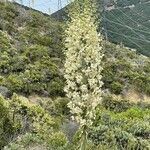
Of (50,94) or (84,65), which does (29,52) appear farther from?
(84,65)

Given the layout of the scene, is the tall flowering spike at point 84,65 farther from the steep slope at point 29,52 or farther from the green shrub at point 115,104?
the green shrub at point 115,104

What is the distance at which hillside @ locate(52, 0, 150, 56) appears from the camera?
79.6 metres

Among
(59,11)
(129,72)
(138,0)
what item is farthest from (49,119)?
(138,0)

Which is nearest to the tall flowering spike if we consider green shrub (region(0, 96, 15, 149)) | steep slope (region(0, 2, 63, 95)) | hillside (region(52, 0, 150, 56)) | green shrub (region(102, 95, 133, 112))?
green shrub (region(0, 96, 15, 149))

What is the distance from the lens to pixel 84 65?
8812 mm

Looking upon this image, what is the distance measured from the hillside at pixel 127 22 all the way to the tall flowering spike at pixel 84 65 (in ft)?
204

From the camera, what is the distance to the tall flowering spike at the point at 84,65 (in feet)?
28.6

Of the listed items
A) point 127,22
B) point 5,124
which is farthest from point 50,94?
point 127,22

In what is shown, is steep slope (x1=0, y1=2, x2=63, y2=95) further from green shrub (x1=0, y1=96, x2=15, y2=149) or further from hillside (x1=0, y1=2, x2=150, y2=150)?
green shrub (x1=0, y1=96, x2=15, y2=149)

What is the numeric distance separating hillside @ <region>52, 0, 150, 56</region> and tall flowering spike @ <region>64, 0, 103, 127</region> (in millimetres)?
62076

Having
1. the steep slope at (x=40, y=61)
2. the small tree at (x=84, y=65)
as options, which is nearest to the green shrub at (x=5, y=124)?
the small tree at (x=84, y=65)

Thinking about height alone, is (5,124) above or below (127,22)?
below

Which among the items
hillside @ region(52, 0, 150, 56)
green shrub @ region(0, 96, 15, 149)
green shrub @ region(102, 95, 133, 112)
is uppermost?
hillside @ region(52, 0, 150, 56)

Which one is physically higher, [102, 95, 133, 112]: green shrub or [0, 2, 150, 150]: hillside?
[0, 2, 150, 150]: hillside
